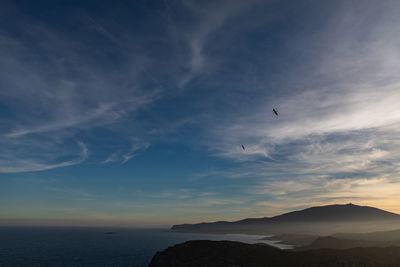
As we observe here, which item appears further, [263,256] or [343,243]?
[343,243]

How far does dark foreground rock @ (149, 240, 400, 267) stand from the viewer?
48656mm

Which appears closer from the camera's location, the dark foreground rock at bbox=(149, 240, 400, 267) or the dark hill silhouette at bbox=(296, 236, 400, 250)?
the dark foreground rock at bbox=(149, 240, 400, 267)

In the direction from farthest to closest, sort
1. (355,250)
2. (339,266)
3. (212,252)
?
(212,252), (355,250), (339,266)

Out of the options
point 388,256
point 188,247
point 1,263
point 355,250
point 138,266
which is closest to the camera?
point 388,256

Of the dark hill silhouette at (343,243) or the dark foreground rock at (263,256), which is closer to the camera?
the dark foreground rock at (263,256)

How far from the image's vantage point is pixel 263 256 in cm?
5847

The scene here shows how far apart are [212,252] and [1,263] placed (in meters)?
98.5

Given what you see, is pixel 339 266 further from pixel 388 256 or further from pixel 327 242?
pixel 327 242

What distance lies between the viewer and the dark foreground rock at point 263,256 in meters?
48.7

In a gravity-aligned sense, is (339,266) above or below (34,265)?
above

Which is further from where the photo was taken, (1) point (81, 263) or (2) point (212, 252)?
(1) point (81, 263)

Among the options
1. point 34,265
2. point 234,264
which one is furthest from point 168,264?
point 34,265

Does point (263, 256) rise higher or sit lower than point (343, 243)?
lower

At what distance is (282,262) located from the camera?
5334 cm
